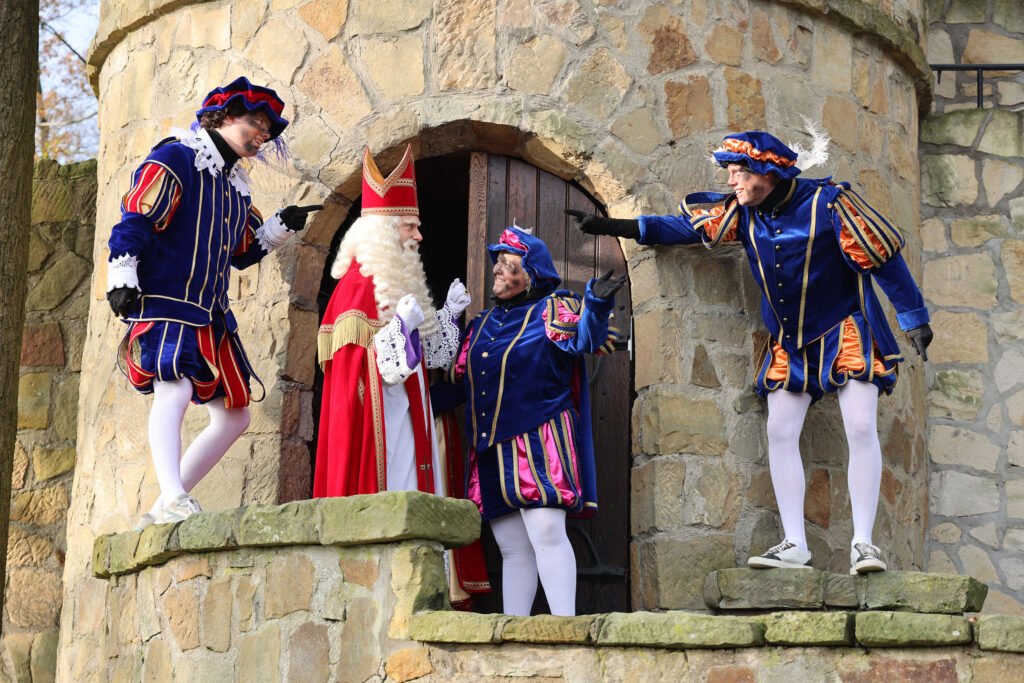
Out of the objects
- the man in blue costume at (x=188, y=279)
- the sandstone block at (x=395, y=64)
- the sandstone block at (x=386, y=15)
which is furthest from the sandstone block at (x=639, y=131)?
the man in blue costume at (x=188, y=279)

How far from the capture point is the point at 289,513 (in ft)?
18.7

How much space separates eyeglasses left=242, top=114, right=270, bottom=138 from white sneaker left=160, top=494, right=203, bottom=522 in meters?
1.45

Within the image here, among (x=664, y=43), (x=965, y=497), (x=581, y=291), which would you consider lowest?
(x=965, y=497)

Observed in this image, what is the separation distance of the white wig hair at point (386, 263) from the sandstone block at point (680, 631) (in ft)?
6.61

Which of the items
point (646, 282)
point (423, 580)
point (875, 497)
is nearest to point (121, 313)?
point (423, 580)

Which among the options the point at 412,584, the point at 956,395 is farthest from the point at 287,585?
the point at 956,395

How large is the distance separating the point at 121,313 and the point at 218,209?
66cm

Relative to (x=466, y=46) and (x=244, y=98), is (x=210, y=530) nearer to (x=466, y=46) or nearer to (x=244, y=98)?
(x=244, y=98)

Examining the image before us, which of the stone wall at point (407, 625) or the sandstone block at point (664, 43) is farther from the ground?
the sandstone block at point (664, 43)

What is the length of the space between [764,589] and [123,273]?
2671 millimetres

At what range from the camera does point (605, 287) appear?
642 cm

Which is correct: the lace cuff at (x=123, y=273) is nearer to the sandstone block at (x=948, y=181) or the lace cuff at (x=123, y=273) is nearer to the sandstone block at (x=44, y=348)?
the sandstone block at (x=44, y=348)

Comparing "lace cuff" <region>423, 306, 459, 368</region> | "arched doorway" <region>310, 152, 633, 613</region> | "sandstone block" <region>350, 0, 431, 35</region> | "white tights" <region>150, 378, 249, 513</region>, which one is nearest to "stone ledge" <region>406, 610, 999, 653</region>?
"white tights" <region>150, 378, 249, 513</region>

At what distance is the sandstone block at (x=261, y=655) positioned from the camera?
5.69 meters
